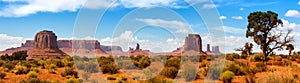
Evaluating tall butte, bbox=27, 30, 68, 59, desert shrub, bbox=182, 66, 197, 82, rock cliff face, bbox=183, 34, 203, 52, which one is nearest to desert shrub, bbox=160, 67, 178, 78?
desert shrub, bbox=182, 66, 197, 82

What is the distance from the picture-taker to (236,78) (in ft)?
69.3

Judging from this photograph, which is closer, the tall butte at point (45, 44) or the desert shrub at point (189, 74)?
the desert shrub at point (189, 74)

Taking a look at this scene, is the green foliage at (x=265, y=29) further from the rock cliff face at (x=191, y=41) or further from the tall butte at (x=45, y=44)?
the tall butte at (x=45, y=44)

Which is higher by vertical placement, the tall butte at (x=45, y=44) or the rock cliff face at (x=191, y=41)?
the tall butte at (x=45, y=44)

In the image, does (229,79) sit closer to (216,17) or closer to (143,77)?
(216,17)

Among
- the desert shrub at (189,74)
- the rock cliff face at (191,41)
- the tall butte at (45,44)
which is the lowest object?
the desert shrub at (189,74)

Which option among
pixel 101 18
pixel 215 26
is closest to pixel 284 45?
pixel 215 26

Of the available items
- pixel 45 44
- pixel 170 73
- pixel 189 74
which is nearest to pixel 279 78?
pixel 189 74

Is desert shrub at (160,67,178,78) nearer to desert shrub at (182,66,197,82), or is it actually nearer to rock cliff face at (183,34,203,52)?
desert shrub at (182,66,197,82)

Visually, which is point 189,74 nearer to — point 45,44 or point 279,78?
point 279,78

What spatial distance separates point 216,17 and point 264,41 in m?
15.0

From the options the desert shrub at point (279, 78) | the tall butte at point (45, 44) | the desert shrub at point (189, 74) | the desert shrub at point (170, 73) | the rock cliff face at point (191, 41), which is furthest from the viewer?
the tall butte at point (45, 44)

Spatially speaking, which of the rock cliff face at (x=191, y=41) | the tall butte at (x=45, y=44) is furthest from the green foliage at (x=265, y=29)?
the tall butte at (x=45, y=44)

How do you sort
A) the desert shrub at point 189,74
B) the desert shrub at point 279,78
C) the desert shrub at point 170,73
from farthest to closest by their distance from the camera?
the desert shrub at point 170,73 < the desert shrub at point 189,74 < the desert shrub at point 279,78
